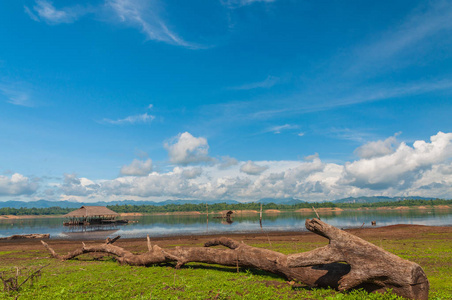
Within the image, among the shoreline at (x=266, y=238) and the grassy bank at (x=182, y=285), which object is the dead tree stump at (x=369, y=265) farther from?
the shoreline at (x=266, y=238)

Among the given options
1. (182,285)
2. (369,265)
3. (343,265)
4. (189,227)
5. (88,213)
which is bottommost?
(189,227)

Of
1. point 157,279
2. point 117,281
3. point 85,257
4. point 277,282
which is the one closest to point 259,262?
point 277,282

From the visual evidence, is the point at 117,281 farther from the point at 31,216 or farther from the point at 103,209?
the point at 31,216

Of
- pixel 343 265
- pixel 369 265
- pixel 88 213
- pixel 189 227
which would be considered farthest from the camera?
pixel 88 213

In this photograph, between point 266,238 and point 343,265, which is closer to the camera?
point 343,265

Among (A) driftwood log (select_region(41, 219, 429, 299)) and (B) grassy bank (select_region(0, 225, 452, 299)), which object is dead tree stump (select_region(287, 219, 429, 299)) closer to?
(A) driftwood log (select_region(41, 219, 429, 299))

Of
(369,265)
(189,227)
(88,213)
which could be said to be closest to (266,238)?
(369,265)

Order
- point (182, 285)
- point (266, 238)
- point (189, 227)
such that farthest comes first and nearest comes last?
point (189, 227)
point (266, 238)
point (182, 285)

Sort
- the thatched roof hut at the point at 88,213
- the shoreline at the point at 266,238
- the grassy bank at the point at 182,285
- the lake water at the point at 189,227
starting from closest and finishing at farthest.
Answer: the grassy bank at the point at 182,285 → the shoreline at the point at 266,238 → the lake water at the point at 189,227 → the thatched roof hut at the point at 88,213

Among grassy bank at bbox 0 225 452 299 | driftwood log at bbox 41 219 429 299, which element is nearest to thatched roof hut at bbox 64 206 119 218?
grassy bank at bbox 0 225 452 299

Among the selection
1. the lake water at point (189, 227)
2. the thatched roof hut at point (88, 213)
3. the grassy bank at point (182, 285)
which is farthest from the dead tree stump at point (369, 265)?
the thatched roof hut at point (88, 213)

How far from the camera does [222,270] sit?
1399 centimetres

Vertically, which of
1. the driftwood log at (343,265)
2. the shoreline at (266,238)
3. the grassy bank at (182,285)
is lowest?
the shoreline at (266,238)

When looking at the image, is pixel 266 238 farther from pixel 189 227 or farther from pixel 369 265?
pixel 189 227
